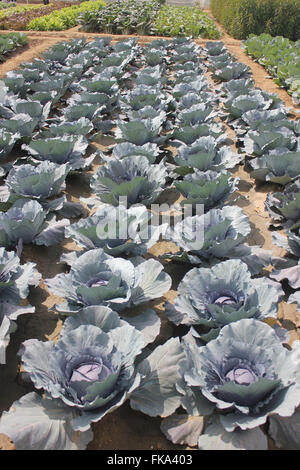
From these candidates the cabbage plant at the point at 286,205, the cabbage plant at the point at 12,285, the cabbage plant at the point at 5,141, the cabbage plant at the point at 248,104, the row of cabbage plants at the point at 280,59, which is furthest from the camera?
the row of cabbage plants at the point at 280,59

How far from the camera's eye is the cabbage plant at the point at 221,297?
214 cm

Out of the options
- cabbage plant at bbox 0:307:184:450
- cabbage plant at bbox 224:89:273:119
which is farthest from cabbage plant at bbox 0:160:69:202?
cabbage plant at bbox 224:89:273:119

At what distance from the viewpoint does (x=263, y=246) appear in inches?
129

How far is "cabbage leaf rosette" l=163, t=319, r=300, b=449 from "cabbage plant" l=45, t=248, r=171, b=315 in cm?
50

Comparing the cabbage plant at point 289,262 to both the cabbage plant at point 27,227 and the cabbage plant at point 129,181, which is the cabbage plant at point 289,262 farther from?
the cabbage plant at point 27,227

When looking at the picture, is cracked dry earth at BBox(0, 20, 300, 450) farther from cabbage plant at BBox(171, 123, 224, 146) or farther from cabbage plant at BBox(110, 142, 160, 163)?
cabbage plant at BBox(171, 123, 224, 146)

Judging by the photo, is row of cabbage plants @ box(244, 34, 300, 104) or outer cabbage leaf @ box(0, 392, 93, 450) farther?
row of cabbage plants @ box(244, 34, 300, 104)

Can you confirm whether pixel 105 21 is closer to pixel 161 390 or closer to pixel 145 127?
pixel 145 127

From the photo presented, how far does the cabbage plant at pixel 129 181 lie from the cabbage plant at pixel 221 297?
1.29 m

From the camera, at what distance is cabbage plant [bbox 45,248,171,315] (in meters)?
2.24

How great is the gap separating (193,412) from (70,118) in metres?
4.35

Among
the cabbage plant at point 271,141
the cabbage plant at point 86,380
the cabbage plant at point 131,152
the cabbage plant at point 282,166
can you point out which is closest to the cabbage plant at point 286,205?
the cabbage plant at point 282,166

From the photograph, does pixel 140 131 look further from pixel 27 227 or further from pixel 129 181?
pixel 27 227
